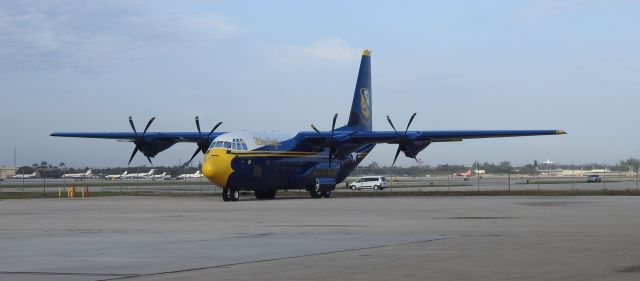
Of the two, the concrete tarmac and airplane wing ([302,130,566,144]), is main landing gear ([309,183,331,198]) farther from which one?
the concrete tarmac

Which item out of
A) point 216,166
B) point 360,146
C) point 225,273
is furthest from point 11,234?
point 360,146

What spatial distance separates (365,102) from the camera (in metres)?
58.0

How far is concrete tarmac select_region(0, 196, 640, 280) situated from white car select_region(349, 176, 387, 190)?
55812 millimetres

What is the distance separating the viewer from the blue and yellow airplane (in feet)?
152

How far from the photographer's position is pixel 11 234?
71.0 ft

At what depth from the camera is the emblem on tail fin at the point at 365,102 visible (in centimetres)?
5756

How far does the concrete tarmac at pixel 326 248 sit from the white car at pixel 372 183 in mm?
55812

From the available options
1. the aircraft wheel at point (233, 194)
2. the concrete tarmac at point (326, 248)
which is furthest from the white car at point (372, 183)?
the concrete tarmac at point (326, 248)

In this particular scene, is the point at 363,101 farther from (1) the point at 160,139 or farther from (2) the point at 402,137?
(1) the point at 160,139

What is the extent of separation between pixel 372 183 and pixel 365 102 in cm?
2858

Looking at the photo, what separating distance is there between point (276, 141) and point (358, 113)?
9.47m

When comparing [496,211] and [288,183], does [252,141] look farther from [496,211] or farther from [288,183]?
[496,211]

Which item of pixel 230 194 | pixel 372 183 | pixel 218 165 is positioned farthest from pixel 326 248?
pixel 372 183

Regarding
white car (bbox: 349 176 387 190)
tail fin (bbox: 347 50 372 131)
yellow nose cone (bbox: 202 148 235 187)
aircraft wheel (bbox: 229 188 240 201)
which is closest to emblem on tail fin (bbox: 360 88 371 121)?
tail fin (bbox: 347 50 372 131)
